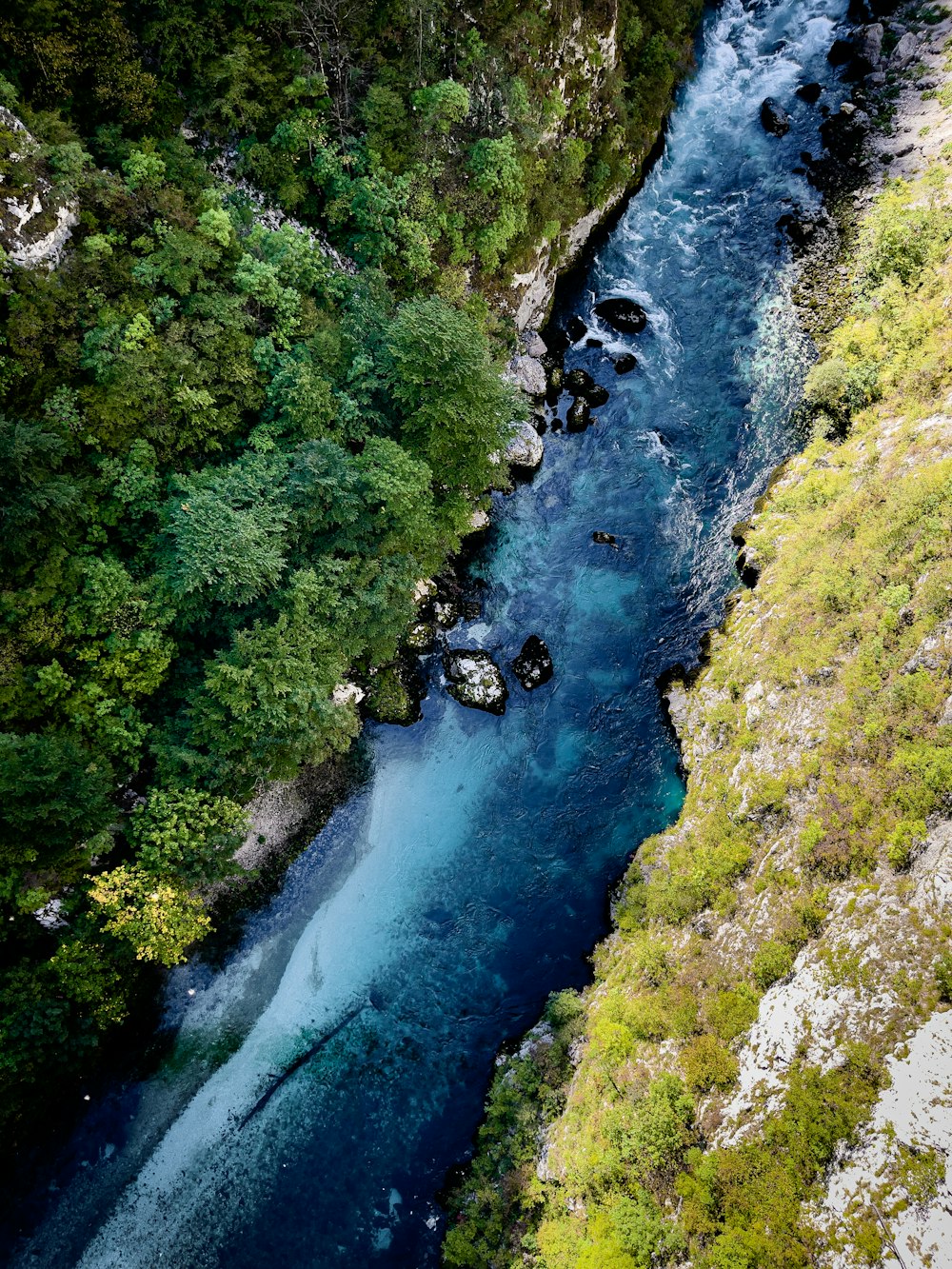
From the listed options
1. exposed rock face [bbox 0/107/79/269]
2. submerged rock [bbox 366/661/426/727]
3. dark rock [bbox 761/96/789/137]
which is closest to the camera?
exposed rock face [bbox 0/107/79/269]

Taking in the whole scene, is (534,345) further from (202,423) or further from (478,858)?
(478,858)

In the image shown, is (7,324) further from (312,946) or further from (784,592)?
(784,592)

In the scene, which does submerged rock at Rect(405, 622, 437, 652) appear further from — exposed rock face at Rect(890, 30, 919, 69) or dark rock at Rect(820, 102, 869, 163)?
exposed rock face at Rect(890, 30, 919, 69)

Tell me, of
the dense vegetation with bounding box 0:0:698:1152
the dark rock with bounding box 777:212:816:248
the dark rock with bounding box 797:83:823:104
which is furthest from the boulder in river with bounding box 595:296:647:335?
the dark rock with bounding box 797:83:823:104

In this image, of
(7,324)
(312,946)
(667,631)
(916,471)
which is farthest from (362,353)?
(312,946)

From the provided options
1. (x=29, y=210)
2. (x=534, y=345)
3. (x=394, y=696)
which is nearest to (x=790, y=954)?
(x=394, y=696)

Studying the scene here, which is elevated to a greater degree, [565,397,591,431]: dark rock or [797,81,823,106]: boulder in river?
[797,81,823,106]: boulder in river

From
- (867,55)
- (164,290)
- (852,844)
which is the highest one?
(164,290)
